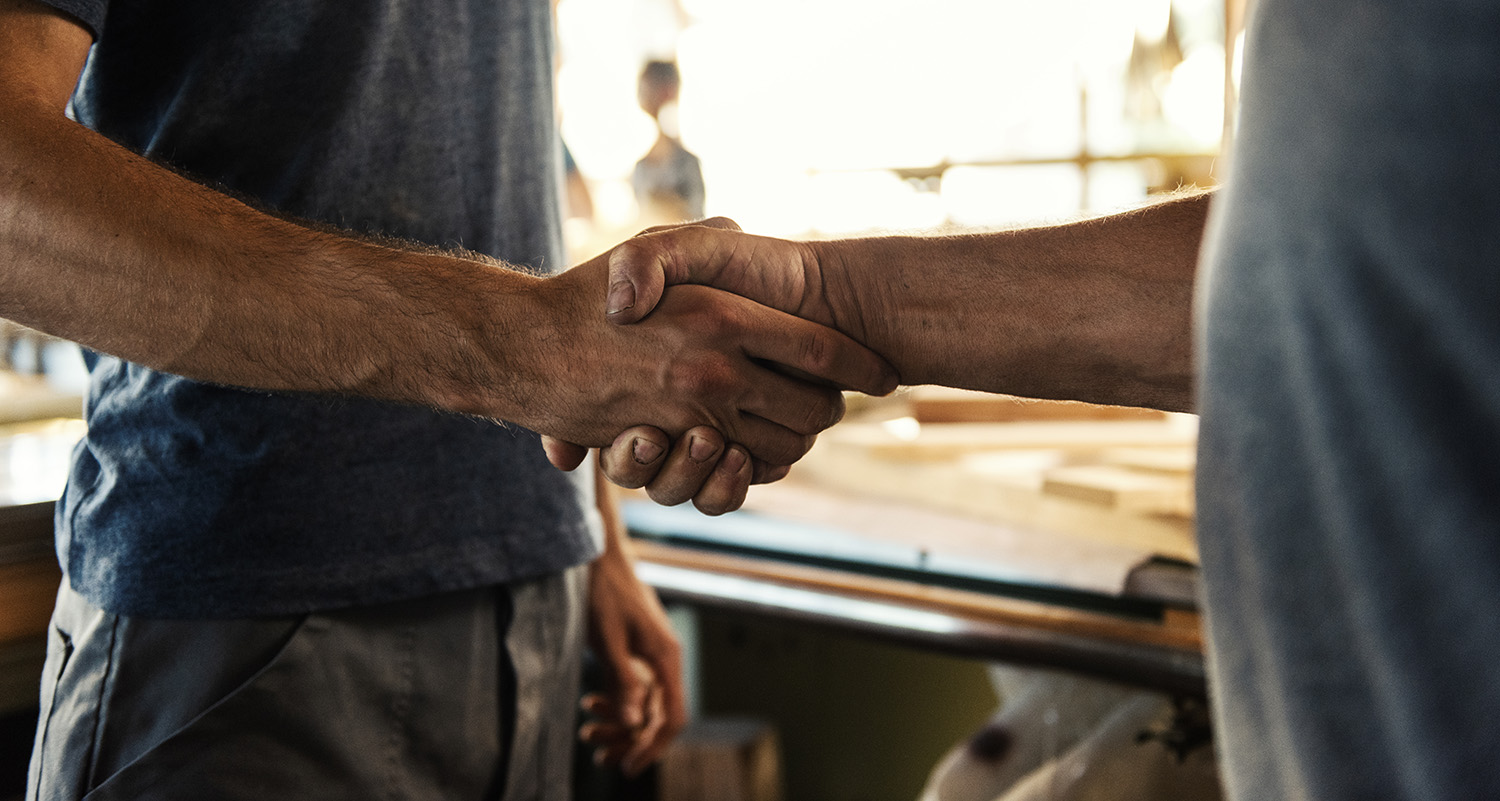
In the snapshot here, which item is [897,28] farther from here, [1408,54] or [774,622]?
[1408,54]

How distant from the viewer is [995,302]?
0.82 m

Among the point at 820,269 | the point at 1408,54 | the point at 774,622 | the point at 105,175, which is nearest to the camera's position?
the point at 1408,54

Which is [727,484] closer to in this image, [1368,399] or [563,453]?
[563,453]

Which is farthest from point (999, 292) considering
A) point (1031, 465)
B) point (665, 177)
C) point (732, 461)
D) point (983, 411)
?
point (665, 177)

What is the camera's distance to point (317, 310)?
0.65 metres

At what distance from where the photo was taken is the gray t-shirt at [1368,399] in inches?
11.8

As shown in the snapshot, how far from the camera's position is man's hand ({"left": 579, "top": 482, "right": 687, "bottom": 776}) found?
1.10 metres

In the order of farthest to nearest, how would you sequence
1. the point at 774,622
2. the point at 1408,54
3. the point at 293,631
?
the point at 774,622, the point at 293,631, the point at 1408,54

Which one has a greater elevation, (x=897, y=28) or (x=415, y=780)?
(x=897, y=28)

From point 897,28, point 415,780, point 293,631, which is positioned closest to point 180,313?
point 293,631

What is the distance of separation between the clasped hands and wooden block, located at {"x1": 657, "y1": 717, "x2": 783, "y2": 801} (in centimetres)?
104

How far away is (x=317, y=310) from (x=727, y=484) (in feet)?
1.16

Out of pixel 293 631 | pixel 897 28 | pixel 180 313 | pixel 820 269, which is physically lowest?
pixel 293 631

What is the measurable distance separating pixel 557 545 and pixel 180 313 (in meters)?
0.36
